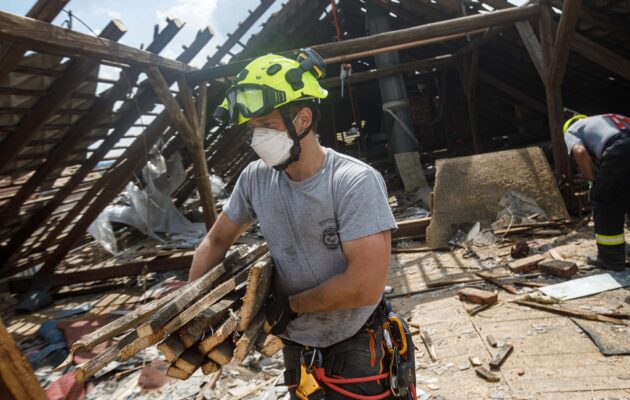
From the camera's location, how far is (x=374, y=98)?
1722cm

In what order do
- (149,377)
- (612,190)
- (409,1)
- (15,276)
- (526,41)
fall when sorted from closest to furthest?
1. (149,377)
2. (612,190)
3. (526,41)
4. (15,276)
5. (409,1)

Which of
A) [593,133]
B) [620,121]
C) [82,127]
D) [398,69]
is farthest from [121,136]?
[398,69]

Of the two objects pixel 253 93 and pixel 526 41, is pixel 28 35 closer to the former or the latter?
pixel 253 93

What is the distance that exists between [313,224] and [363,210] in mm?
242

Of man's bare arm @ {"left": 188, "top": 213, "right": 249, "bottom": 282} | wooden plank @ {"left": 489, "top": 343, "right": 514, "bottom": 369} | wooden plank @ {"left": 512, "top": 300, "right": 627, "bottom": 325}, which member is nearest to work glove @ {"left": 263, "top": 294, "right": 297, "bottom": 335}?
man's bare arm @ {"left": 188, "top": 213, "right": 249, "bottom": 282}

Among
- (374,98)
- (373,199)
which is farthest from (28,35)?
(374,98)

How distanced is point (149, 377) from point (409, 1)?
8.46 meters

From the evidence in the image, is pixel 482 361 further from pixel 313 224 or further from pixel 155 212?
pixel 155 212

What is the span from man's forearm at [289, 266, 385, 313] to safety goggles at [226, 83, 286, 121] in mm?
728

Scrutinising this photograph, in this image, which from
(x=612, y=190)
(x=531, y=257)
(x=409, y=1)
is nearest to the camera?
(x=612, y=190)

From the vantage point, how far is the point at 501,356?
3.04 metres

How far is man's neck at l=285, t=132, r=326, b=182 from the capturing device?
1.68m

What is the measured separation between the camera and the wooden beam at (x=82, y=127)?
198 inches

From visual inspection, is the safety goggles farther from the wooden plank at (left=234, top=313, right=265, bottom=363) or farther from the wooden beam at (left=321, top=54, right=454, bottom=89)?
the wooden beam at (left=321, top=54, right=454, bottom=89)
